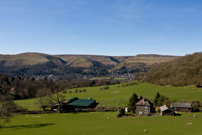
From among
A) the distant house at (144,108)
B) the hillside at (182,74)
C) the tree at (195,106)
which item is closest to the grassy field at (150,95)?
the tree at (195,106)

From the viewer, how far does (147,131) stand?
114 feet

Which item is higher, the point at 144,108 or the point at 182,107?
the point at 182,107

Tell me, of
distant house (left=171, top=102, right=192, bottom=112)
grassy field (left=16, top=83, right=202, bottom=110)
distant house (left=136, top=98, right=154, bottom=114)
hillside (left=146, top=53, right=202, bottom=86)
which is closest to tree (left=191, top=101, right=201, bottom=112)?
distant house (left=171, top=102, right=192, bottom=112)

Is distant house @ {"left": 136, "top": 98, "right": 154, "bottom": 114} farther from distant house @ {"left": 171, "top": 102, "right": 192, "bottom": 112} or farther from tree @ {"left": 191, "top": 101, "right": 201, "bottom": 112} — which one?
tree @ {"left": 191, "top": 101, "right": 201, "bottom": 112}

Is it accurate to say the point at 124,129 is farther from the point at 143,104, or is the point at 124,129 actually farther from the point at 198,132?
the point at 143,104

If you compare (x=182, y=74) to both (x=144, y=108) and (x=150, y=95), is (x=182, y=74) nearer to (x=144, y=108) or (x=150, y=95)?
(x=150, y=95)

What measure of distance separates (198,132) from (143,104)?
26.8 m

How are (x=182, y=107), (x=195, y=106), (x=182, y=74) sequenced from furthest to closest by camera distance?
(x=182, y=74) → (x=182, y=107) → (x=195, y=106)

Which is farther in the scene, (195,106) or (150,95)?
(150,95)

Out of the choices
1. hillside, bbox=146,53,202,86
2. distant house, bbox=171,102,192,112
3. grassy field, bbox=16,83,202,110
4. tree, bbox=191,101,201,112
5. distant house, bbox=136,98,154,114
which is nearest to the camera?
distant house, bbox=171,102,192,112

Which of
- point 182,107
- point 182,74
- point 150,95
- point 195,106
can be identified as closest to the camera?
point 195,106

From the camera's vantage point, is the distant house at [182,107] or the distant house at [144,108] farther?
the distant house at [144,108]

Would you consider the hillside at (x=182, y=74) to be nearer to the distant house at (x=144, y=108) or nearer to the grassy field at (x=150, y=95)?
the grassy field at (x=150, y=95)

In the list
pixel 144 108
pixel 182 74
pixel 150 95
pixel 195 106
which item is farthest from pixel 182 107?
pixel 182 74
